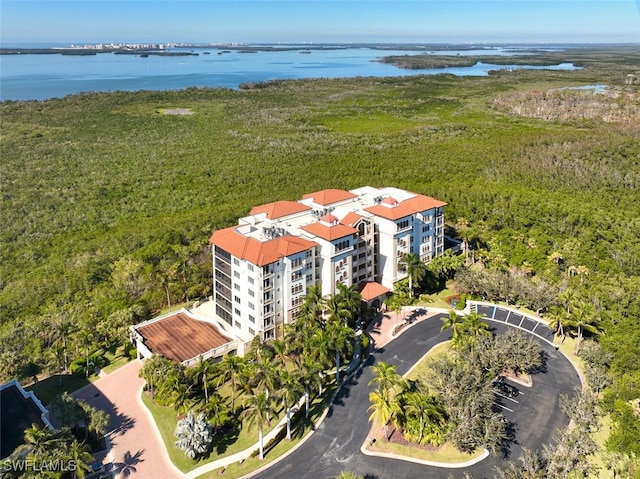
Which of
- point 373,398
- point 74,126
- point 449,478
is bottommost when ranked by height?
point 449,478

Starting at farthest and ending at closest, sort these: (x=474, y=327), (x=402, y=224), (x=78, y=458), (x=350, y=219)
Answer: (x=402, y=224)
(x=350, y=219)
(x=474, y=327)
(x=78, y=458)

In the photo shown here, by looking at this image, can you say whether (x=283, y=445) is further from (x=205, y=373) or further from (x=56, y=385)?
(x=56, y=385)

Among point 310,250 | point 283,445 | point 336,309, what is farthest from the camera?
point 310,250

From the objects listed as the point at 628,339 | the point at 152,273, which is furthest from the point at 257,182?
the point at 628,339

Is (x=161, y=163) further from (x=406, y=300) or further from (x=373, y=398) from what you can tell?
(x=373, y=398)

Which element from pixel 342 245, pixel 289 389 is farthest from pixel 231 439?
pixel 342 245

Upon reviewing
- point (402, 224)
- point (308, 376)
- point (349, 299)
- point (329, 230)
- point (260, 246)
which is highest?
point (329, 230)
